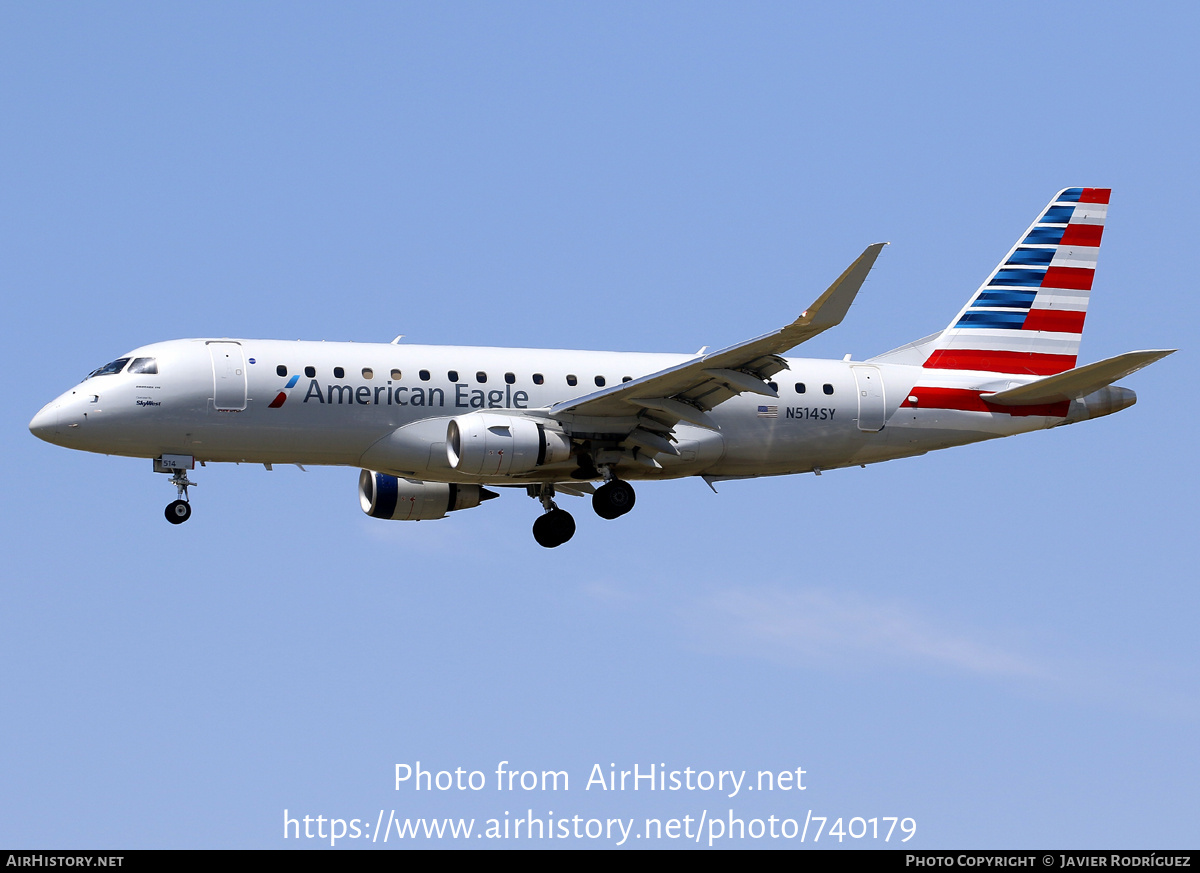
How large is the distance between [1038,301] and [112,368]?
23.2 m

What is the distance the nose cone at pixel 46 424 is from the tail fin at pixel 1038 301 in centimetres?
2095

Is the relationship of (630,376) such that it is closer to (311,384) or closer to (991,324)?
(311,384)

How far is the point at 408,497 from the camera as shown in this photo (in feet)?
137

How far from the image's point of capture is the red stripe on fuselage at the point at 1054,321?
142 ft

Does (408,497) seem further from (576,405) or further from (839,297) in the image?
(839,297)

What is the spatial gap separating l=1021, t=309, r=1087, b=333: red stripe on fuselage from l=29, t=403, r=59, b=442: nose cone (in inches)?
938

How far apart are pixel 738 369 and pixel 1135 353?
8832 millimetres

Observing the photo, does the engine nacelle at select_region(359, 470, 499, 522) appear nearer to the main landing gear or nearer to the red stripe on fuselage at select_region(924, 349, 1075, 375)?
A: the main landing gear

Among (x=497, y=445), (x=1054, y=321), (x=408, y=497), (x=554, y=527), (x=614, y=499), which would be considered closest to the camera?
(x=497, y=445)

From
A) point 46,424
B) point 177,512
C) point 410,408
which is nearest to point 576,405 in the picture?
point 410,408

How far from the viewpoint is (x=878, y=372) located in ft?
135

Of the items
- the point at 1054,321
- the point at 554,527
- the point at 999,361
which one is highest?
the point at 1054,321

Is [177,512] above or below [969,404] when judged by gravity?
below
